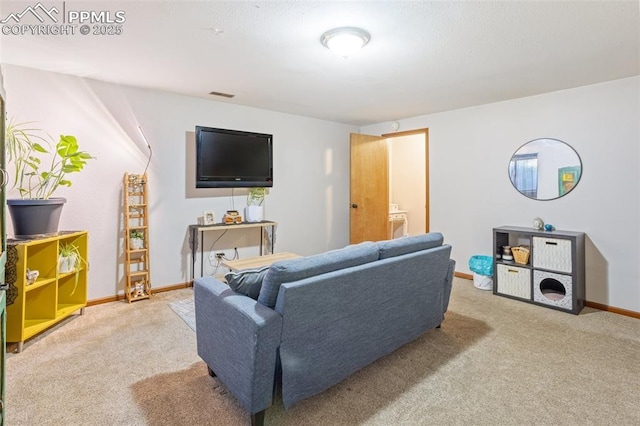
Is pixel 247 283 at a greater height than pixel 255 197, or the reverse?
pixel 255 197

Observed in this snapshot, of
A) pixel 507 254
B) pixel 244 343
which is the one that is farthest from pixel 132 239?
pixel 507 254

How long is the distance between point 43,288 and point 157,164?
63.9 inches

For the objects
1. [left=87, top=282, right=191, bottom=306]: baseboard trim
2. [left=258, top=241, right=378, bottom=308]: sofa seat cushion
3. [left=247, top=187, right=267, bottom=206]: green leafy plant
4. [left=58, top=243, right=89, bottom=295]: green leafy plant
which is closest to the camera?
[left=258, top=241, right=378, bottom=308]: sofa seat cushion

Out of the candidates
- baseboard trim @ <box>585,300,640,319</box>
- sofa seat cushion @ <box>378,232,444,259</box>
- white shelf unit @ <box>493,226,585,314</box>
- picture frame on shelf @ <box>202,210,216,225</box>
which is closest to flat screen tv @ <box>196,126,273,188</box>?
picture frame on shelf @ <box>202,210,216,225</box>

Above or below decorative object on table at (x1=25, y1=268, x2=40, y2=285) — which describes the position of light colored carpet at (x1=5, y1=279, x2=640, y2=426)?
below

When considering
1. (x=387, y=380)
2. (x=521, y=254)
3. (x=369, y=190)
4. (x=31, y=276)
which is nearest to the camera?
(x=387, y=380)

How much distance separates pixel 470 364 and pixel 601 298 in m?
2.18

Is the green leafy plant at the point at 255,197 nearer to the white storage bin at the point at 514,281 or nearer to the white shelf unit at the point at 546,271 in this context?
the white shelf unit at the point at 546,271

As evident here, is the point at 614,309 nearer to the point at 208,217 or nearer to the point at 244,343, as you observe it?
the point at 244,343

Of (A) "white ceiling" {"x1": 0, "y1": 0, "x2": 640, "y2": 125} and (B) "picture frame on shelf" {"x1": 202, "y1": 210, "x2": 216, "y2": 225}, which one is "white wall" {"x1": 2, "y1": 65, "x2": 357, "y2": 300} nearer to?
(B) "picture frame on shelf" {"x1": 202, "y1": 210, "x2": 216, "y2": 225}

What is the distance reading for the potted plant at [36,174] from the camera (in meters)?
2.64

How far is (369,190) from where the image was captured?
536cm

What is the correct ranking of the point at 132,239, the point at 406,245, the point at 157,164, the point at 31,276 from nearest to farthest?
the point at 406,245
the point at 31,276
the point at 132,239
the point at 157,164

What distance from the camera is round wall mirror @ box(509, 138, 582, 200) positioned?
3.56 meters
